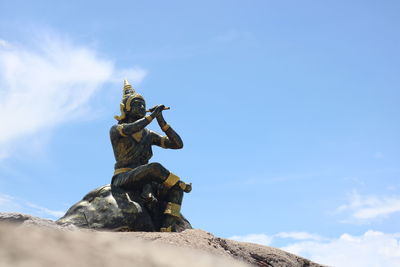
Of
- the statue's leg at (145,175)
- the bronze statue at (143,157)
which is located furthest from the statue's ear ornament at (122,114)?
the statue's leg at (145,175)

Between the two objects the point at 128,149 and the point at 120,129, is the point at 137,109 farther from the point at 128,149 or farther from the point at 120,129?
the point at 128,149

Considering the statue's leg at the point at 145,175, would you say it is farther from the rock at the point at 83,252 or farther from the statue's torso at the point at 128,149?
the rock at the point at 83,252

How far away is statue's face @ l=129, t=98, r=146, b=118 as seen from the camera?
8.05 m

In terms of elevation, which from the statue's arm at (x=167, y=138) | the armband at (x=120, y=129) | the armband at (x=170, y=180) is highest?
the statue's arm at (x=167, y=138)

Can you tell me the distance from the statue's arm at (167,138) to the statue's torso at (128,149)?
296 millimetres

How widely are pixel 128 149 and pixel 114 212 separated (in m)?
1.09

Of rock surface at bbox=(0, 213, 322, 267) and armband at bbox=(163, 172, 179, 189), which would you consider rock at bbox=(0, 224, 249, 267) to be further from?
armband at bbox=(163, 172, 179, 189)

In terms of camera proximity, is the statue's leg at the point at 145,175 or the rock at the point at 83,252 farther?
the statue's leg at the point at 145,175

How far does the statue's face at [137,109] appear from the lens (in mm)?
8055

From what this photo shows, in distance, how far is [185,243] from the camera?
550 centimetres

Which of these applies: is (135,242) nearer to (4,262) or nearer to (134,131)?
(4,262)

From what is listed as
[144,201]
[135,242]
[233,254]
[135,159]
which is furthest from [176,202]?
[135,242]

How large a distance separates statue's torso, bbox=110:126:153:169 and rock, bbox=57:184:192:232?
1.56 feet

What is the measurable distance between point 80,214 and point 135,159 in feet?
3.77
